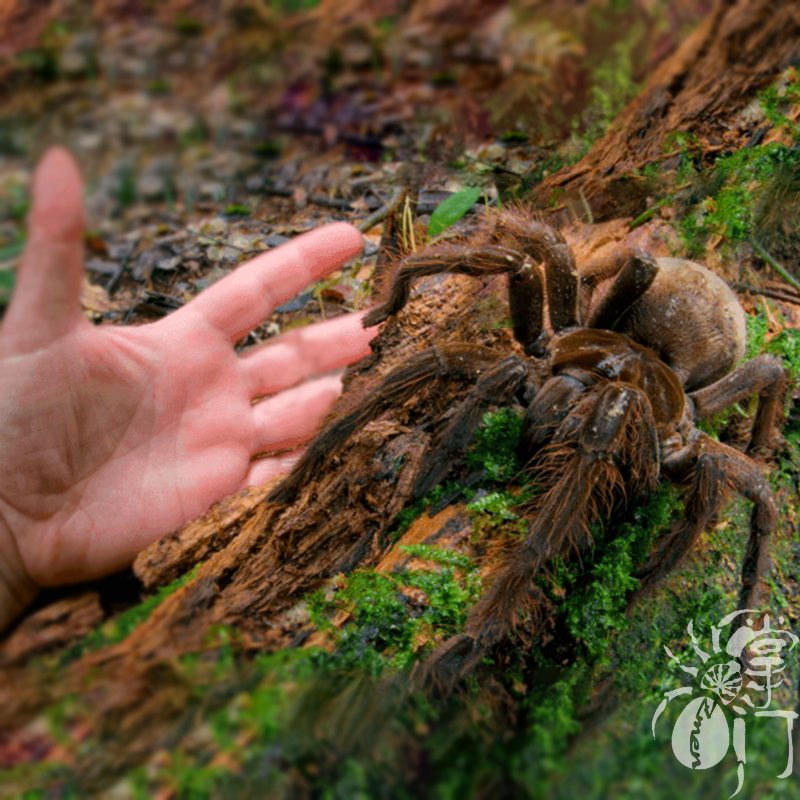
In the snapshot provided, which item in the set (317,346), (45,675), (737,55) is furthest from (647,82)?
(45,675)

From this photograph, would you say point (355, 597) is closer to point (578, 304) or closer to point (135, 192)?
point (135, 192)

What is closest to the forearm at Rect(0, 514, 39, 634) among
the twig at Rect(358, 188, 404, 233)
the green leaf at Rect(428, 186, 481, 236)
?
the twig at Rect(358, 188, 404, 233)

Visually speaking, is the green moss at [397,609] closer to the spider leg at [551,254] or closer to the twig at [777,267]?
the spider leg at [551,254]

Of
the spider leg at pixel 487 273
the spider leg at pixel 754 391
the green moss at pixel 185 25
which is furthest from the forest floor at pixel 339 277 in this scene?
the spider leg at pixel 754 391

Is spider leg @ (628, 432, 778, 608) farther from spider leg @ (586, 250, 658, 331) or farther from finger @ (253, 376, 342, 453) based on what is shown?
finger @ (253, 376, 342, 453)

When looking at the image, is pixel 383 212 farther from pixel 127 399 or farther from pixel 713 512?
pixel 713 512

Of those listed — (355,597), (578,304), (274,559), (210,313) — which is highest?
(210,313)
